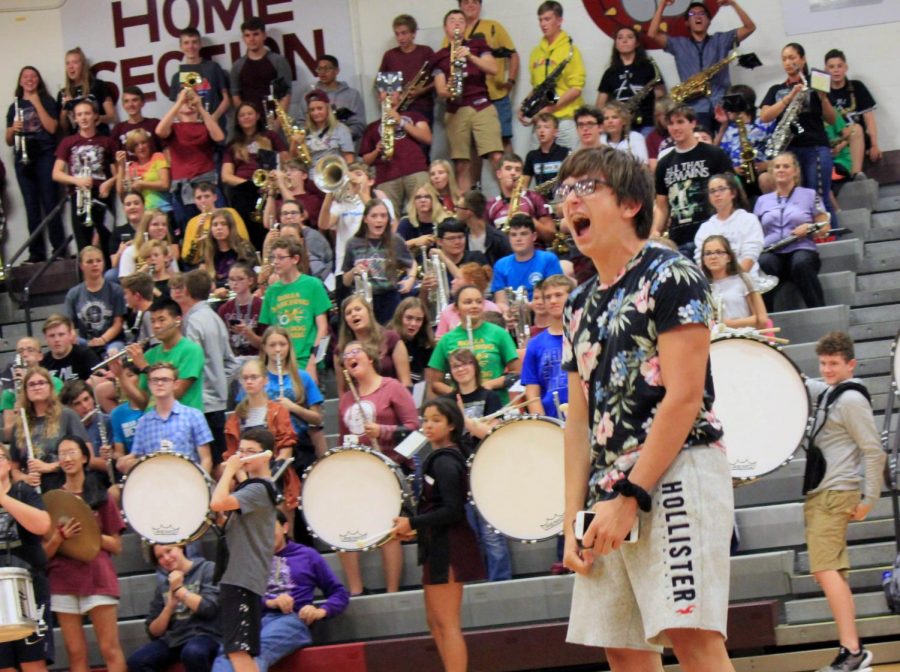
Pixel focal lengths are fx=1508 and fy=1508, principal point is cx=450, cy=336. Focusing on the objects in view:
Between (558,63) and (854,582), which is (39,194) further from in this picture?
(854,582)

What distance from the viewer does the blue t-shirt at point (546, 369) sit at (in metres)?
9.02

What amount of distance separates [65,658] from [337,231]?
4.33 meters

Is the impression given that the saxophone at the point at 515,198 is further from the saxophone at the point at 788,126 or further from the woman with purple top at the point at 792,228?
the saxophone at the point at 788,126

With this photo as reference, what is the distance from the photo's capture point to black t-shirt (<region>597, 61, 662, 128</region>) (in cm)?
1394

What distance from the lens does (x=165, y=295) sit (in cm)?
1175

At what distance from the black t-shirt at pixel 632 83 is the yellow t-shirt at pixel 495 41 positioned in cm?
118

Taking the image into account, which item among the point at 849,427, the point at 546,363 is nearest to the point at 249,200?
the point at 546,363

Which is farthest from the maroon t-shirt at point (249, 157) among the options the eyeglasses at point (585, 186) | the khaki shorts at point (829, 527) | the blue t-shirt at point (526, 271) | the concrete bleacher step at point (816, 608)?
the eyeglasses at point (585, 186)

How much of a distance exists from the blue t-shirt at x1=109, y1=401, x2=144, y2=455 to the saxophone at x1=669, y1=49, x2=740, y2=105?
5.90 metres

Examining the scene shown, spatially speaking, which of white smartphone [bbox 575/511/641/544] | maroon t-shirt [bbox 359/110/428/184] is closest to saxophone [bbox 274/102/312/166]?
maroon t-shirt [bbox 359/110/428/184]

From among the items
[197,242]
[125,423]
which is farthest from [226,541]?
[197,242]

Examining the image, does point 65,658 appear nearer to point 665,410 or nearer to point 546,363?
point 546,363

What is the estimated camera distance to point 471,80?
47.6 ft

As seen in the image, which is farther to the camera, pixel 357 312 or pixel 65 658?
pixel 357 312
